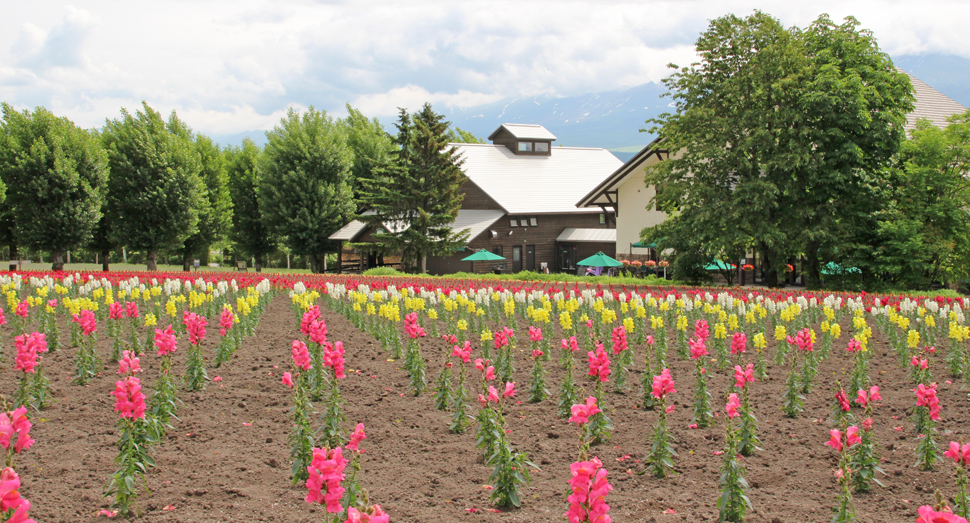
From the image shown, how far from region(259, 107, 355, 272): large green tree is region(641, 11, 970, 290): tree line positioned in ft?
86.2

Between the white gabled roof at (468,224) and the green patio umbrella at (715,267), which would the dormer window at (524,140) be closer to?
the white gabled roof at (468,224)

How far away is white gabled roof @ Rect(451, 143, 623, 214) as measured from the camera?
148ft

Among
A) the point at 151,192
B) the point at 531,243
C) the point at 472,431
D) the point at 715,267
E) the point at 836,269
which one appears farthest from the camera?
the point at 531,243

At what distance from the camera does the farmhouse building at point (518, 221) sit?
4247cm

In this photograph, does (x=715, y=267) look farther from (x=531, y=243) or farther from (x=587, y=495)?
(x=587, y=495)

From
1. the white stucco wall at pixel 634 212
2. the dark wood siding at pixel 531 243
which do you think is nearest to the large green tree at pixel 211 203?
the dark wood siding at pixel 531 243

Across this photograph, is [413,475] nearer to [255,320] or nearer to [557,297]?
[255,320]

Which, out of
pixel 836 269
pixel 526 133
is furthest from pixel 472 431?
pixel 526 133

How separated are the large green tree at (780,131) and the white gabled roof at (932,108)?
695cm

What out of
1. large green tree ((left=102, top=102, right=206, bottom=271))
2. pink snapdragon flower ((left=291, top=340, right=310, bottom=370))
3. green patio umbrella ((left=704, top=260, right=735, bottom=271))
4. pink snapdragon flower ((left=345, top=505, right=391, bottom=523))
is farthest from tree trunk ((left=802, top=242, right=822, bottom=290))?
large green tree ((left=102, top=102, right=206, bottom=271))

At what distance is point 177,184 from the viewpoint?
42.0 metres

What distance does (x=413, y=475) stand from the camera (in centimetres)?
628

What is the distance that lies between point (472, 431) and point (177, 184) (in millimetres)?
39904

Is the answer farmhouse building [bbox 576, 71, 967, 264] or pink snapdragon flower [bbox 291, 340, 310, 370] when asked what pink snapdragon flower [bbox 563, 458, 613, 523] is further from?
farmhouse building [bbox 576, 71, 967, 264]
